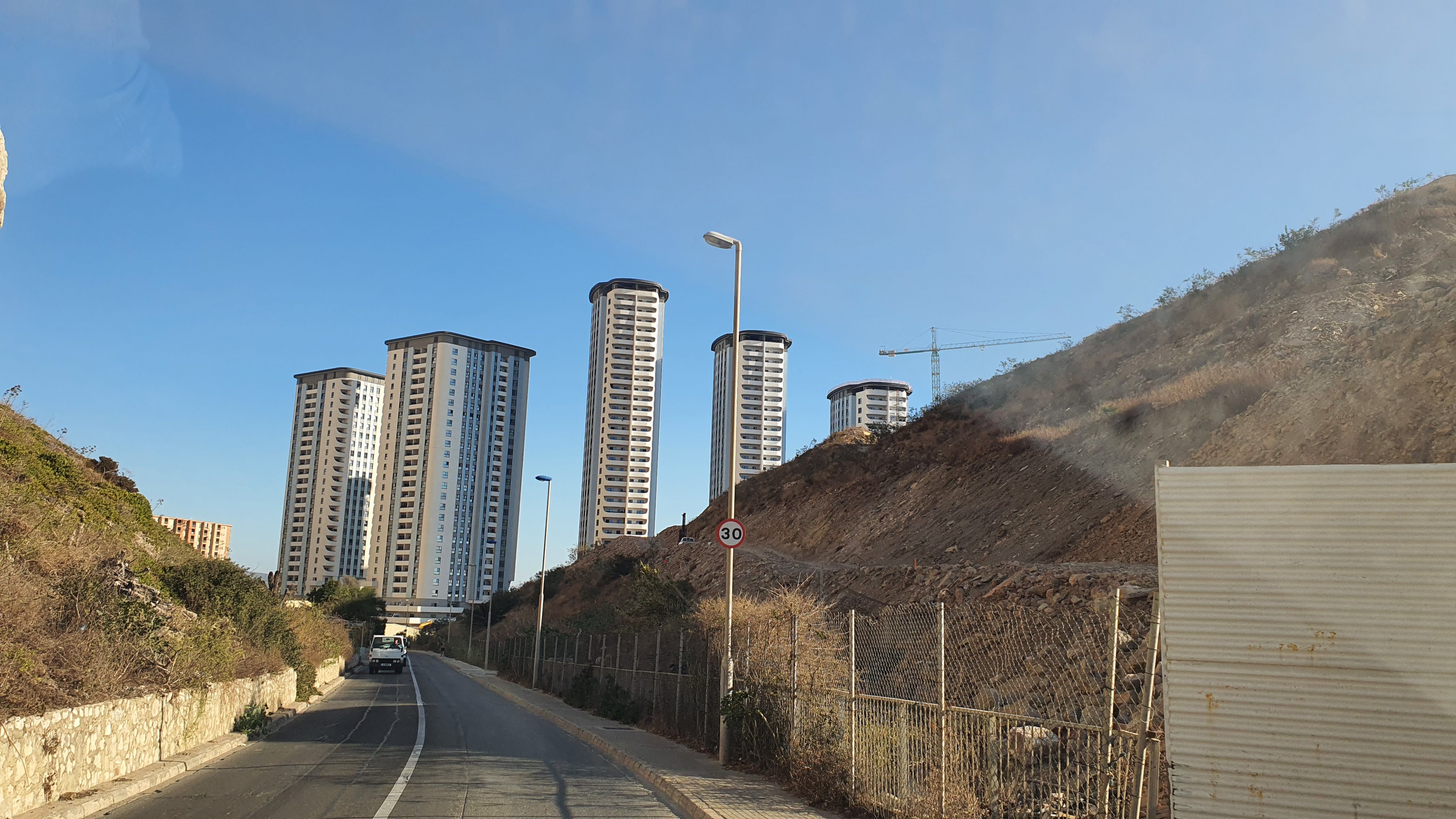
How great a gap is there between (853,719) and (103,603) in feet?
35.2

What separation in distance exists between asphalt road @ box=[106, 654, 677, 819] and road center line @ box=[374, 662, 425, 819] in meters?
0.03

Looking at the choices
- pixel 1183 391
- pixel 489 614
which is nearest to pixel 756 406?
pixel 489 614

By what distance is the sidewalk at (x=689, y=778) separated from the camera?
10.3m

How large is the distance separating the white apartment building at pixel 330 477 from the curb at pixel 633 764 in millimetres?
115414

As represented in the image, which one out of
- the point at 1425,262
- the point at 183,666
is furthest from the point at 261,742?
the point at 1425,262

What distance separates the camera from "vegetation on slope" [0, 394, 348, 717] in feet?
35.0

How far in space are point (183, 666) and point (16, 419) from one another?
69.2ft

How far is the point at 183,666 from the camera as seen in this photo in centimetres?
1414

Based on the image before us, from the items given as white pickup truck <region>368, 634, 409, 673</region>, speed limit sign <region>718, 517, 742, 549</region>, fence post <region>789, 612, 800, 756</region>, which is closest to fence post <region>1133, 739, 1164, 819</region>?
fence post <region>789, 612, 800, 756</region>

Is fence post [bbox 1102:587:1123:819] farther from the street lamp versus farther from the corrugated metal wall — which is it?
the street lamp

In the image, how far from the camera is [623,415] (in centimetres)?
12662

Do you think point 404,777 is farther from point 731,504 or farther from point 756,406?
point 756,406

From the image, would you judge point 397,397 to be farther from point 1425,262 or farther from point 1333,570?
point 1333,570

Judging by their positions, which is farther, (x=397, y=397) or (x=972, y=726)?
(x=397, y=397)
